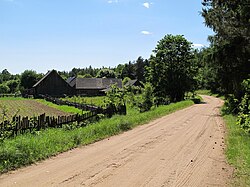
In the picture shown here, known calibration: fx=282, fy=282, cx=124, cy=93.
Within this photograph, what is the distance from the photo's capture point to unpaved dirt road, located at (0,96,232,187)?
300 inches

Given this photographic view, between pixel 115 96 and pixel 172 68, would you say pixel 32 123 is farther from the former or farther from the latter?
pixel 172 68

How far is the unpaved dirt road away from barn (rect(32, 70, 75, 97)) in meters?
67.1

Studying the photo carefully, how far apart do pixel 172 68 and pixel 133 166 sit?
47987 mm

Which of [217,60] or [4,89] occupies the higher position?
[217,60]

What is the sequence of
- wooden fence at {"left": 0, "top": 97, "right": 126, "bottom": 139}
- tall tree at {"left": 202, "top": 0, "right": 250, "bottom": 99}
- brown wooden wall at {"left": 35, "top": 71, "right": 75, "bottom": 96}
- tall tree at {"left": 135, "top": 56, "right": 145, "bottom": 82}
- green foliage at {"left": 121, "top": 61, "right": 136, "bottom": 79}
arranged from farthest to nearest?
green foliage at {"left": 121, "top": 61, "right": 136, "bottom": 79} < tall tree at {"left": 135, "top": 56, "right": 145, "bottom": 82} < brown wooden wall at {"left": 35, "top": 71, "right": 75, "bottom": 96} < tall tree at {"left": 202, "top": 0, "right": 250, "bottom": 99} < wooden fence at {"left": 0, "top": 97, "right": 126, "bottom": 139}

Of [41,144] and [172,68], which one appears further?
[172,68]

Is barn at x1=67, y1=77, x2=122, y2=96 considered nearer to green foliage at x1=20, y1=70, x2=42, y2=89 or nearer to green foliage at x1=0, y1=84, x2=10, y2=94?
green foliage at x1=20, y1=70, x2=42, y2=89

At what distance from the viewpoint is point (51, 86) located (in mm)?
78562

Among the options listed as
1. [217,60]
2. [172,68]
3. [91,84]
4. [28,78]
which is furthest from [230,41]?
[28,78]

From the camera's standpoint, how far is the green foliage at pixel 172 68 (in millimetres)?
55094

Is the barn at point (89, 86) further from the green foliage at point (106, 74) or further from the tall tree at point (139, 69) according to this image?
the green foliage at point (106, 74)

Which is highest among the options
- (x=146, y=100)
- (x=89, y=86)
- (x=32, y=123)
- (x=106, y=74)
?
(x=106, y=74)

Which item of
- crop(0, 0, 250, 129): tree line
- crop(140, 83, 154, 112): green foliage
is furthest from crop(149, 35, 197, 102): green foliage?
crop(140, 83, 154, 112): green foliage

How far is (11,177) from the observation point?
792cm
